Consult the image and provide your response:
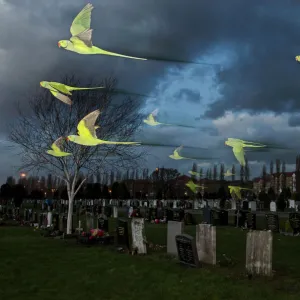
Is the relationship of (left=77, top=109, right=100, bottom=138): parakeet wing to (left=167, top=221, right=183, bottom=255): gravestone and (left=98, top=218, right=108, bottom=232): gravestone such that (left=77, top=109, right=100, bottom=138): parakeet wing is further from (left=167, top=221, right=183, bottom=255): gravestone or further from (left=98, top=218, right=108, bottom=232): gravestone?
(left=98, top=218, right=108, bottom=232): gravestone

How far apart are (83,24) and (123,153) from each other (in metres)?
14.5

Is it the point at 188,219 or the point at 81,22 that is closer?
the point at 81,22

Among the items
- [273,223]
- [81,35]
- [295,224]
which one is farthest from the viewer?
[273,223]

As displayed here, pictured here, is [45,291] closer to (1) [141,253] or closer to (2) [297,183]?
(1) [141,253]

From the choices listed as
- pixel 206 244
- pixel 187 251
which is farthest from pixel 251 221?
pixel 187 251

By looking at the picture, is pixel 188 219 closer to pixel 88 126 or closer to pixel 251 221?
pixel 251 221

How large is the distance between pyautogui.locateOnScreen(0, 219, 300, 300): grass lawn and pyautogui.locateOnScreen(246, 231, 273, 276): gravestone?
32 cm

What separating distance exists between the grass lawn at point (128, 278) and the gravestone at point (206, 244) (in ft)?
Result: 1.63

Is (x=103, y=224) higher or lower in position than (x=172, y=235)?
lower

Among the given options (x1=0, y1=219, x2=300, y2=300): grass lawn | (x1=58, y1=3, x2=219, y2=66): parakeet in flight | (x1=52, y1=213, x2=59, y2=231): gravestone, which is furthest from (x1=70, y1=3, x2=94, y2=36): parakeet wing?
(x1=52, y1=213, x2=59, y2=231): gravestone

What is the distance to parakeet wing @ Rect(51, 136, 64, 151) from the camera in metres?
20.2

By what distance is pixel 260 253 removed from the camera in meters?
10.4

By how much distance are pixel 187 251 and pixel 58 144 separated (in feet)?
37.2

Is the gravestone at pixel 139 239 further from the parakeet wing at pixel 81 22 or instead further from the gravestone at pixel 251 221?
the gravestone at pixel 251 221
